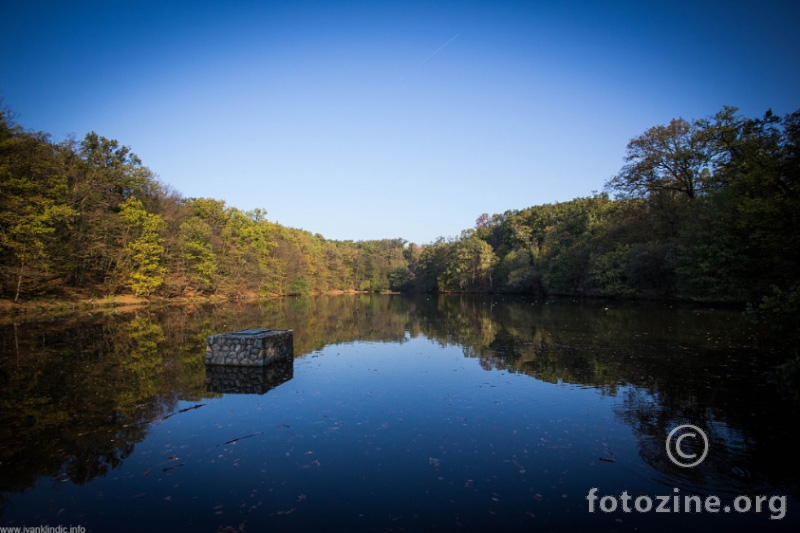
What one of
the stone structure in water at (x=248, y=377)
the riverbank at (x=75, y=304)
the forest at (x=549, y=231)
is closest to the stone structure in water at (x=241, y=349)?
the stone structure in water at (x=248, y=377)

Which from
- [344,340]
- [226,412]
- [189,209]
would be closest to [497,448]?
[226,412]

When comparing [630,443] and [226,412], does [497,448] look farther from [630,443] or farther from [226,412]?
[226,412]

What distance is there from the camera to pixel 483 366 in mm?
14859

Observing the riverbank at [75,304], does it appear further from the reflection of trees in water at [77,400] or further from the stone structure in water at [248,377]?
the stone structure in water at [248,377]

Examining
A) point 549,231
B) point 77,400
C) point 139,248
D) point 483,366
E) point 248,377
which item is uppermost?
point 549,231

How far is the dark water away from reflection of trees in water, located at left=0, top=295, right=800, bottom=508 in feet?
0.23

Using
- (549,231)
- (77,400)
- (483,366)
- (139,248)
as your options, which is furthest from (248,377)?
(549,231)

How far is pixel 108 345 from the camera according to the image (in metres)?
18.2

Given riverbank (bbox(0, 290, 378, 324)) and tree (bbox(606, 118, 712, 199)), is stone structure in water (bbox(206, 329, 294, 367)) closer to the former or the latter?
riverbank (bbox(0, 290, 378, 324))

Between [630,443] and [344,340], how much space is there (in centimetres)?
1589

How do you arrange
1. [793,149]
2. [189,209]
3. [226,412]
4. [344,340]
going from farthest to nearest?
[189,209] < [344,340] < [793,149] < [226,412]

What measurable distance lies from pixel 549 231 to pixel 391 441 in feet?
230

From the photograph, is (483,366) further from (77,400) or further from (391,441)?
(77,400)

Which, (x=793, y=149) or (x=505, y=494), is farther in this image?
(x=793, y=149)
